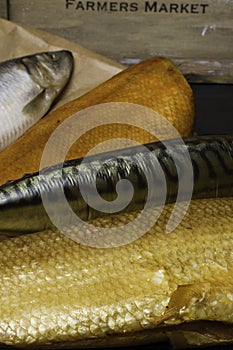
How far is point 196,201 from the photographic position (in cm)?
140

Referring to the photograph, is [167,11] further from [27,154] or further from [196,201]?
[196,201]

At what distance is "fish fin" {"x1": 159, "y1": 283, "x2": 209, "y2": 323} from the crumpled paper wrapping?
106cm

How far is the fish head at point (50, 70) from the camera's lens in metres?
2.12

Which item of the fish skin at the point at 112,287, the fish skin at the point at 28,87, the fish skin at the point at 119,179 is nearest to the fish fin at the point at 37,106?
the fish skin at the point at 28,87

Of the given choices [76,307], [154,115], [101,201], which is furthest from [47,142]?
[76,307]

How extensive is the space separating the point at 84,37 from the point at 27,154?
0.83 m

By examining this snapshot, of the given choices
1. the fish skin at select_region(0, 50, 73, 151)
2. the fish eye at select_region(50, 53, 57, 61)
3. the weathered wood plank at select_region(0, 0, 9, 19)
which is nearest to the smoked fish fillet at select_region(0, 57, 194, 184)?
the fish skin at select_region(0, 50, 73, 151)

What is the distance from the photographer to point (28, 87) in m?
2.08

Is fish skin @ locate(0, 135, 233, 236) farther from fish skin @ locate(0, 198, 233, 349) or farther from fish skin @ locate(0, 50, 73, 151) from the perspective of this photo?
fish skin @ locate(0, 50, 73, 151)

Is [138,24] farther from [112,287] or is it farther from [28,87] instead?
[112,287]

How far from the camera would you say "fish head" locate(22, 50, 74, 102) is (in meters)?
2.12

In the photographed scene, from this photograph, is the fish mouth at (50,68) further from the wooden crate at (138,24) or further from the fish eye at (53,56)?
the wooden crate at (138,24)

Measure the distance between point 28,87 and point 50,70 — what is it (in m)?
0.10

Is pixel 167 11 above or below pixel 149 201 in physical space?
above
